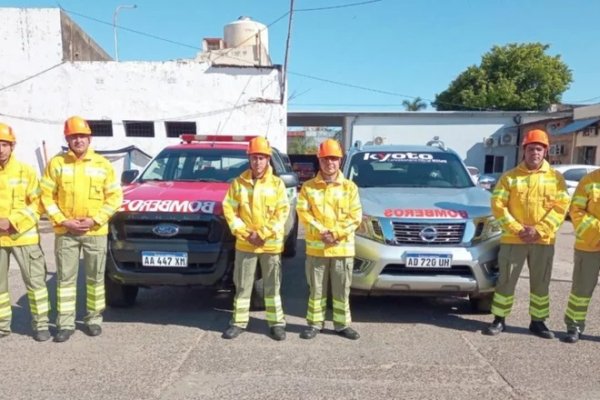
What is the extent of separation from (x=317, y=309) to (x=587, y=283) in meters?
2.46

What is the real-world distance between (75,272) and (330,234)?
2.33 metres

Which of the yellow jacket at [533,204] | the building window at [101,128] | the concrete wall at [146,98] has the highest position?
the concrete wall at [146,98]

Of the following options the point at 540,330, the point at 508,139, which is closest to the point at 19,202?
the point at 540,330

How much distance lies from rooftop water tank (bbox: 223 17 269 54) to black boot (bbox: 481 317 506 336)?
16639 millimetres

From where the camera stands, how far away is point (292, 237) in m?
7.00

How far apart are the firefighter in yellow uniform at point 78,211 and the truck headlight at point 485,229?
131 inches

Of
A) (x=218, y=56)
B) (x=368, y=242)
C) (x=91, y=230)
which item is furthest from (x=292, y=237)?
(x=218, y=56)

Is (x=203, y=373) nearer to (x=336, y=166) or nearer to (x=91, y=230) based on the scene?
(x=91, y=230)

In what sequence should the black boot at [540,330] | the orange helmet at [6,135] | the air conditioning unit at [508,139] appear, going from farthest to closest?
the air conditioning unit at [508,139] < the black boot at [540,330] < the orange helmet at [6,135]

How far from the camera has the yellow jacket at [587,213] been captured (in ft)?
12.8

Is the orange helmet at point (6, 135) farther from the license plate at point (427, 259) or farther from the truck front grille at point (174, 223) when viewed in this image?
the license plate at point (427, 259)

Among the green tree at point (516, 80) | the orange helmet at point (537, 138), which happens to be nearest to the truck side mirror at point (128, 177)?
the orange helmet at point (537, 138)

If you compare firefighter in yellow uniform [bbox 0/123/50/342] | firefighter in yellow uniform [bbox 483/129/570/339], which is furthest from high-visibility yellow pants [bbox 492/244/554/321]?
firefighter in yellow uniform [bbox 0/123/50/342]

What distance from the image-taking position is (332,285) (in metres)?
4.10
